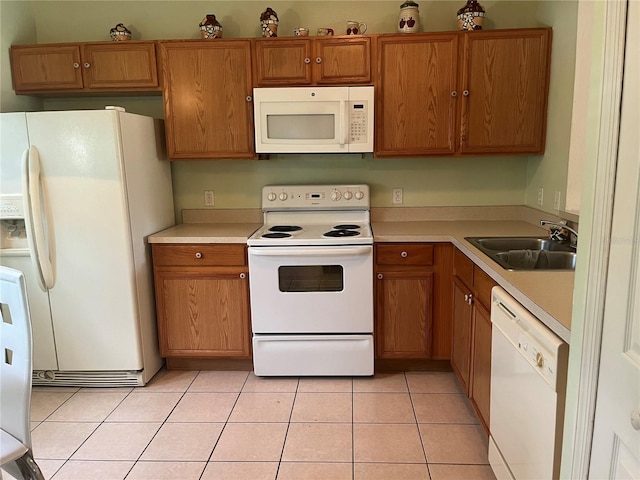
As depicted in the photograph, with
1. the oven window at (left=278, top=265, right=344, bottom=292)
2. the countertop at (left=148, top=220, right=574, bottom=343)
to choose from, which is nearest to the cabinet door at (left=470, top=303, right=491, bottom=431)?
the countertop at (left=148, top=220, right=574, bottom=343)

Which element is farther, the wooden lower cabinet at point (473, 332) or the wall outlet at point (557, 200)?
the wall outlet at point (557, 200)

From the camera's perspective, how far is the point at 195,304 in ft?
9.33

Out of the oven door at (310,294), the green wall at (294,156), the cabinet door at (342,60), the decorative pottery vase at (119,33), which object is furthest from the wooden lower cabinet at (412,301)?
the decorative pottery vase at (119,33)

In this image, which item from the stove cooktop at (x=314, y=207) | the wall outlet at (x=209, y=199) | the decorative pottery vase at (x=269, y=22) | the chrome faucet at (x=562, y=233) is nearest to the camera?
the chrome faucet at (x=562, y=233)

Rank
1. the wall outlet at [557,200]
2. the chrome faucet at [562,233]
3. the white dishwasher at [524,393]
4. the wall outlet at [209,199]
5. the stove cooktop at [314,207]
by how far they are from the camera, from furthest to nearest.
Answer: the wall outlet at [209,199] → the stove cooktop at [314,207] → the wall outlet at [557,200] → the chrome faucet at [562,233] → the white dishwasher at [524,393]

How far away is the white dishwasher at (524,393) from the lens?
1.26 m

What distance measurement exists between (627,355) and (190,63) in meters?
2.70

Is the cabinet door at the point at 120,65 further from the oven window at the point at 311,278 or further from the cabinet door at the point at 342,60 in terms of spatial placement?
the oven window at the point at 311,278

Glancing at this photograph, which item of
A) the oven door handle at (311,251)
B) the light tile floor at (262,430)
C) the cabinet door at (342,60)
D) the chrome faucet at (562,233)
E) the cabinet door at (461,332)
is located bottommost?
the light tile floor at (262,430)

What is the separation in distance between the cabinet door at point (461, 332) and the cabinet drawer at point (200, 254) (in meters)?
1.25

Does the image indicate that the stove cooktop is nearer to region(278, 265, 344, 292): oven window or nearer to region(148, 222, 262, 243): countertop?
region(148, 222, 262, 243): countertop

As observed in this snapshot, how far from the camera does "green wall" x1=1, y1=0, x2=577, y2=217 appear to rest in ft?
9.71

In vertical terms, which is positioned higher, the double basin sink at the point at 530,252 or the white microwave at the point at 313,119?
the white microwave at the point at 313,119

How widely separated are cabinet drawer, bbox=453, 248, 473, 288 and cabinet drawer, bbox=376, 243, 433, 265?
15 centimetres
